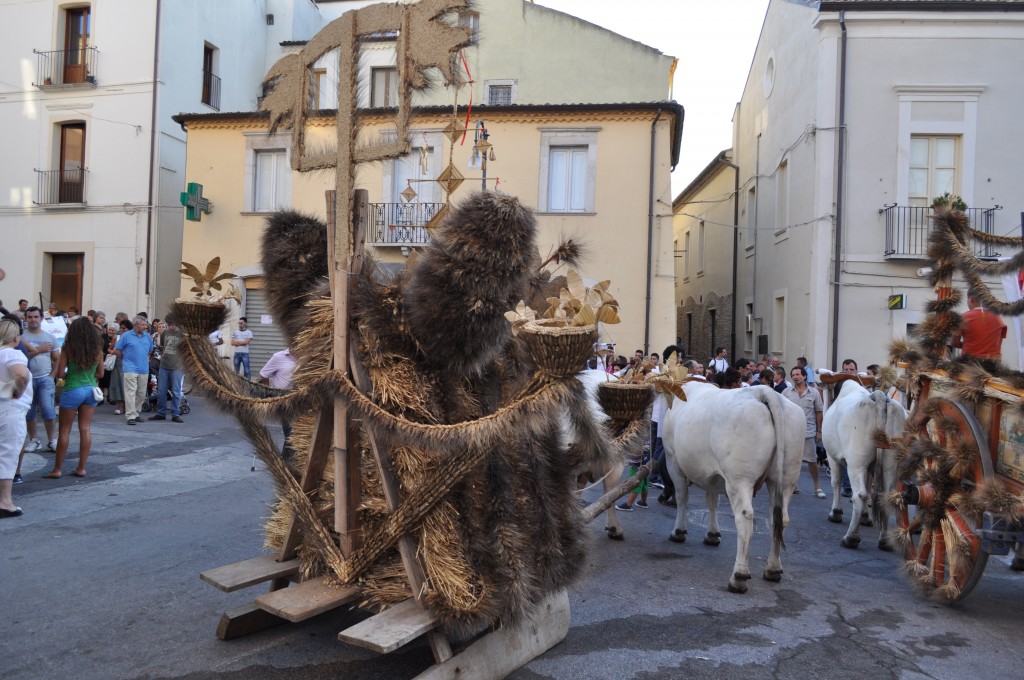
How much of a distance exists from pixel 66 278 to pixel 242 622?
67.9 ft

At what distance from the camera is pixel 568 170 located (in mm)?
19125

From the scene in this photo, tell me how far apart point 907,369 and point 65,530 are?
699 cm

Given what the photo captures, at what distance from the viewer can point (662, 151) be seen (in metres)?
18.7

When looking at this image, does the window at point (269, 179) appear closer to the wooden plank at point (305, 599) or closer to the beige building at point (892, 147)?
the beige building at point (892, 147)

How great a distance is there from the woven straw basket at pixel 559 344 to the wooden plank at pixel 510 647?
1.47 meters

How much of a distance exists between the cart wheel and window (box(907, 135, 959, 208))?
502 inches

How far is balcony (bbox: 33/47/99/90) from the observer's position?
21.0 m

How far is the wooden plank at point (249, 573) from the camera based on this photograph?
3.90m

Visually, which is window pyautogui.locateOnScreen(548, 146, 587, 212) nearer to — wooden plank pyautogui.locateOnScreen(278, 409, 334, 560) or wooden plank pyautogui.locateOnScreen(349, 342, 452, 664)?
wooden plank pyautogui.locateOnScreen(278, 409, 334, 560)

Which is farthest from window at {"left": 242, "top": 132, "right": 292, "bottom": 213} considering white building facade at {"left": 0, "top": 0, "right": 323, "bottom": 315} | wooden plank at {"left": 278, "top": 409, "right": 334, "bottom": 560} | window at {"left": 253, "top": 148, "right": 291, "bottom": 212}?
wooden plank at {"left": 278, "top": 409, "right": 334, "bottom": 560}

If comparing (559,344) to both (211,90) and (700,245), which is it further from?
(700,245)

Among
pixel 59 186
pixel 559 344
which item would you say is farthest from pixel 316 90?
pixel 59 186

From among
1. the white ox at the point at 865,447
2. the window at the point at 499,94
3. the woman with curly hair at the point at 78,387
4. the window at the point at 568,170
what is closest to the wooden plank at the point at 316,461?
the white ox at the point at 865,447

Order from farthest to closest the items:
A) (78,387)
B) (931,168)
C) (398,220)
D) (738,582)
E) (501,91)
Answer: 1. (501,91)
2. (398,220)
3. (931,168)
4. (78,387)
5. (738,582)
